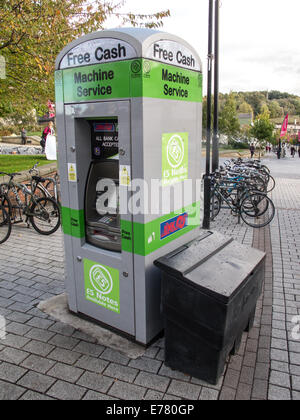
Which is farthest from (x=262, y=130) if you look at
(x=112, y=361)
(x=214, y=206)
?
(x=112, y=361)

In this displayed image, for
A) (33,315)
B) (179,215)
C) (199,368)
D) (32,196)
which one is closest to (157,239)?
(179,215)

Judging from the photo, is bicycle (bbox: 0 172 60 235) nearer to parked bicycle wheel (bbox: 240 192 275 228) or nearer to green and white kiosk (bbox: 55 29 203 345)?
green and white kiosk (bbox: 55 29 203 345)

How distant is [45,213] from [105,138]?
11.2 feet

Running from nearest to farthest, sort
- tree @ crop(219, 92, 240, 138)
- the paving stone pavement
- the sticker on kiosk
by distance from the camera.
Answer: the paving stone pavement < the sticker on kiosk < tree @ crop(219, 92, 240, 138)

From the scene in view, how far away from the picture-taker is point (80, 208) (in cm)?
333

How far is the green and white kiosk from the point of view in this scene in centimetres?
269

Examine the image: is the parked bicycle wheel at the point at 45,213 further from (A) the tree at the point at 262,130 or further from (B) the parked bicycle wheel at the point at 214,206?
(A) the tree at the point at 262,130

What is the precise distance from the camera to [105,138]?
3.19 metres

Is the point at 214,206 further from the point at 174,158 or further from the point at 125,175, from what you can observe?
the point at 125,175

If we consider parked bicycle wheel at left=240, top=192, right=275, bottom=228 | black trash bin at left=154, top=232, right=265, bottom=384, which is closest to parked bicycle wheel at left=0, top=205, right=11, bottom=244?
black trash bin at left=154, top=232, right=265, bottom=384

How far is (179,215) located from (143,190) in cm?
69

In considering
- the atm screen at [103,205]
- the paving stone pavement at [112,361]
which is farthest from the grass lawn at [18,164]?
the atm screen at [103,205]

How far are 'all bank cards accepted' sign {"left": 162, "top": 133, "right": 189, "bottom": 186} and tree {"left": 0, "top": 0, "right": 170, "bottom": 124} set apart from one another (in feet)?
14.1

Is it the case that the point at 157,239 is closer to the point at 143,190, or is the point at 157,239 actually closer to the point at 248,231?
the point at 143,190
